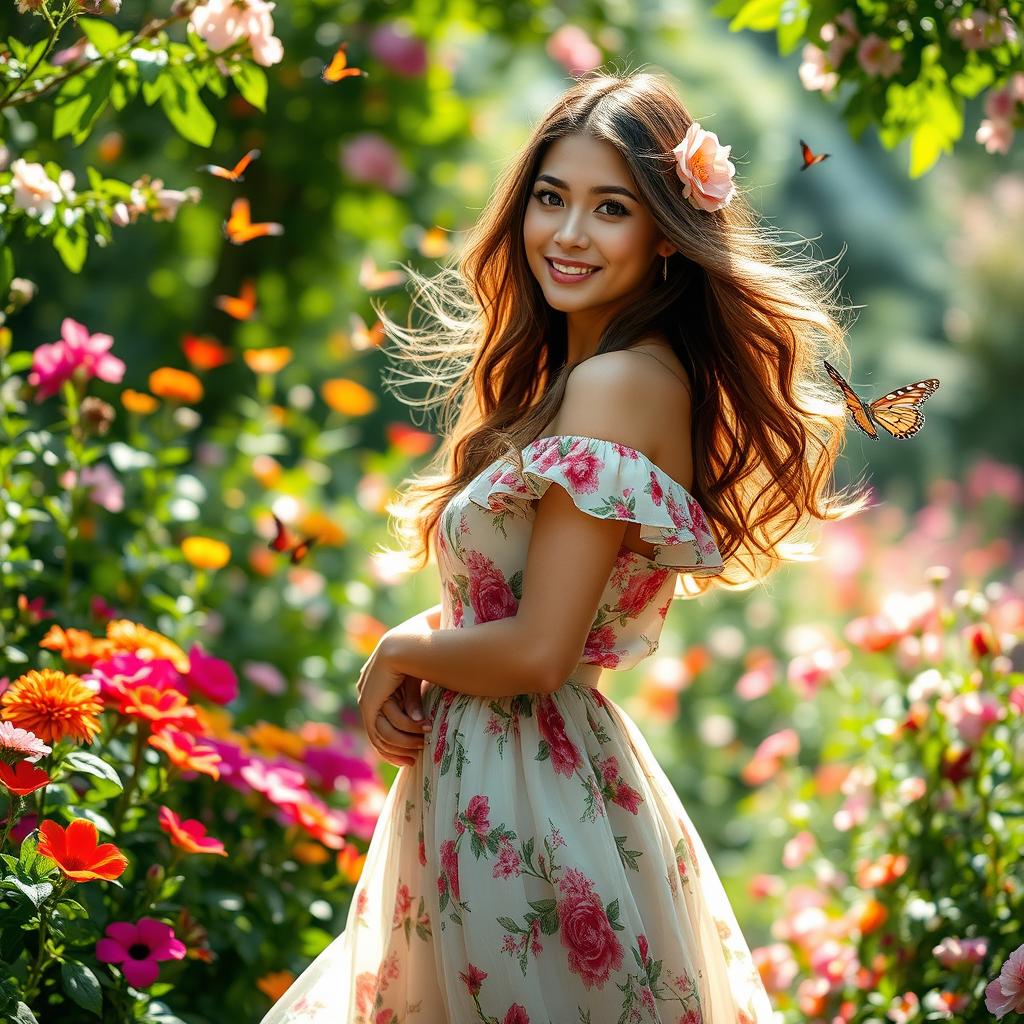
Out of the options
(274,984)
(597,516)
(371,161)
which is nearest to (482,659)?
(597,516)

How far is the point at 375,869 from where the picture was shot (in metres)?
1.71

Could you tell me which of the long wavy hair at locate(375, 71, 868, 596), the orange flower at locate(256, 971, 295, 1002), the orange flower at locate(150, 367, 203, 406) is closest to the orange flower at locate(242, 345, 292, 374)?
the orange flower at locate(150, 367, 203, 406)

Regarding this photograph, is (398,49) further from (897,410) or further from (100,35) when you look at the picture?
(897,410)

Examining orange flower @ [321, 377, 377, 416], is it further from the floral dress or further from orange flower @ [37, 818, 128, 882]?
orange flower @ [37, 818, 128, 882]

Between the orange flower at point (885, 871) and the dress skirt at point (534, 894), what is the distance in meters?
0.54

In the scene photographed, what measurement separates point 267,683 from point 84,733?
3.29ft

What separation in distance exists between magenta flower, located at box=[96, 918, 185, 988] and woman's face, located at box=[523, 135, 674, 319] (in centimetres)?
94

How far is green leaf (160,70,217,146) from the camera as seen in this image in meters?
1.72

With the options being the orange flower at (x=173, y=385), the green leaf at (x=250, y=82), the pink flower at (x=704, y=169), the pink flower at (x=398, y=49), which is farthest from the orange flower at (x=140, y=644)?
the pink flower at (x=398, y=49)

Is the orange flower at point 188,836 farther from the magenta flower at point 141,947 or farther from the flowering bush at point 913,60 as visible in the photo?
the flowering bush at point 913,60

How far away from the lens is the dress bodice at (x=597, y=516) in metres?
1.49

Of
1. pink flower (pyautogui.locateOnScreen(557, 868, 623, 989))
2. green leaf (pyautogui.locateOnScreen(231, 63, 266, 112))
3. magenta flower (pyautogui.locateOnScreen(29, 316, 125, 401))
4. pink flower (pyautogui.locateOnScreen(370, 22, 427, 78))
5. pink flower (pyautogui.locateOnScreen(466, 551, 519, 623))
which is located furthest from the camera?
pink flower (pyautogui.locateOnScreen(370, 22, 427, 78))

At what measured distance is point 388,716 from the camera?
64.9 inches

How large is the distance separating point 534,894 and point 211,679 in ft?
2.15
